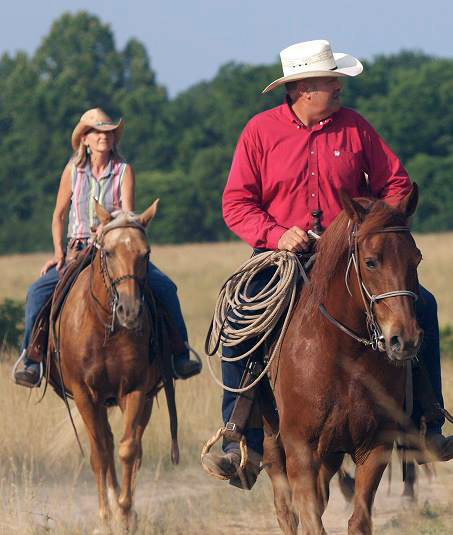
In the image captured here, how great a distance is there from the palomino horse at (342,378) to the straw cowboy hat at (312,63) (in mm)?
985

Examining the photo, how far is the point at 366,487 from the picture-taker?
6.33m

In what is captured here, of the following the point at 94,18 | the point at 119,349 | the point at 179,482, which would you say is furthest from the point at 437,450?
the point at 94,18

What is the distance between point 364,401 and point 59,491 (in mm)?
4222

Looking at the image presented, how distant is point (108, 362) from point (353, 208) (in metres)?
3.54

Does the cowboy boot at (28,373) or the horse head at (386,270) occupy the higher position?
the horse head at (386,270)

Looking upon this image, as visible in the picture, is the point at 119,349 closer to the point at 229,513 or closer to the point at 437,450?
the point at 229,513

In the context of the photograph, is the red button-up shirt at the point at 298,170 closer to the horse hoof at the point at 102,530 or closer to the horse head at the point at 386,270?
the horse head at the point at 386,270

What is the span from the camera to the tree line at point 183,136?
74.5 meters

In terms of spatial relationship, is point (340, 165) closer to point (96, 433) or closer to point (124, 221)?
point (124, 221)

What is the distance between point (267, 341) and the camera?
694cm

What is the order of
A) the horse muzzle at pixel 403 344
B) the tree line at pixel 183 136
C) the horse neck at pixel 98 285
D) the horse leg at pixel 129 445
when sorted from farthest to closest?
the tree line at pixel 183 136, the horse neck at pixel 98 285, the horse leg at pixel 129 445, the horse muzzle at pixel 403 344

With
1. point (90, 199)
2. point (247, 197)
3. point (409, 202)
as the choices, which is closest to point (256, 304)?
point (247, 197)

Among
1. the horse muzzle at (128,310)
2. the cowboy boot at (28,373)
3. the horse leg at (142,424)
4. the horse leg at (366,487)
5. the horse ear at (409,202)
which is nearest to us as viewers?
the horse ear at (409,202)

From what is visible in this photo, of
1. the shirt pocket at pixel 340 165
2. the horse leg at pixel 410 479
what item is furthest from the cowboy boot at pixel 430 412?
the shirt pocket at pixel 340 165
